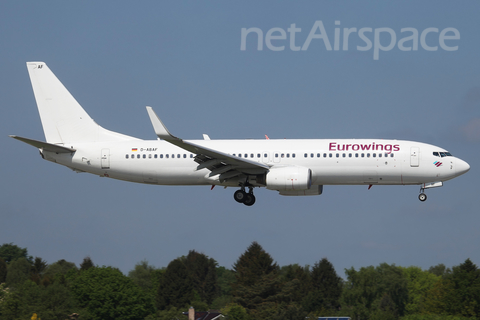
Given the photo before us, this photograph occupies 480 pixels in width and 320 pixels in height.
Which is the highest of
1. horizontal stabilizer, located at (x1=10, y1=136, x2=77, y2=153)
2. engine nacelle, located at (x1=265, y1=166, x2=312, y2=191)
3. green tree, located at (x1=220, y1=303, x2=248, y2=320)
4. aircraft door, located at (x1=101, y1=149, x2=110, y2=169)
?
horizontal stabilizer, located at (x1=10, y1=136, x2=77, y2=153)

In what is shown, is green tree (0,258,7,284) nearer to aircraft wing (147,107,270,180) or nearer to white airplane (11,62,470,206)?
white airplane (11,62,470,206)

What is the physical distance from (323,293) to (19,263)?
2942 inches

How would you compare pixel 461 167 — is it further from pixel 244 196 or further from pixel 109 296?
pixel 109 296

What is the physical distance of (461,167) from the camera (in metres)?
45.0

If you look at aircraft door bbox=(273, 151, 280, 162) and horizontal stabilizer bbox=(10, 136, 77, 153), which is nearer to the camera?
aircraft door bbox=(273, 151, 280, 162)

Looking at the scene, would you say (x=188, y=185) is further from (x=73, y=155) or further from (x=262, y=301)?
(x=262, y=301)

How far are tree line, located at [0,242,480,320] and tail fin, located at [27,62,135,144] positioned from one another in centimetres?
4887

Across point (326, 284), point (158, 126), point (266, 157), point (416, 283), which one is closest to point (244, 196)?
point (266, 157)

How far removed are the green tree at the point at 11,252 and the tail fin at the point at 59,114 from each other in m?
138

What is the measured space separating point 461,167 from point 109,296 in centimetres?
A: 6669

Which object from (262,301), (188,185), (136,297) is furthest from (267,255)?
(188,185)

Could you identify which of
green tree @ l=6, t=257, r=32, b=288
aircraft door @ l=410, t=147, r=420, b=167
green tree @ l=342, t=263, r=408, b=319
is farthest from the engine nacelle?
green tree @ l=6, t=257, r=32, b=288

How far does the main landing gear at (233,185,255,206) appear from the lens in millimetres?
47188

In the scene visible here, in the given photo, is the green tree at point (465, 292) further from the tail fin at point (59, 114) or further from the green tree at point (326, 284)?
the tail fin at point (59, 114)
